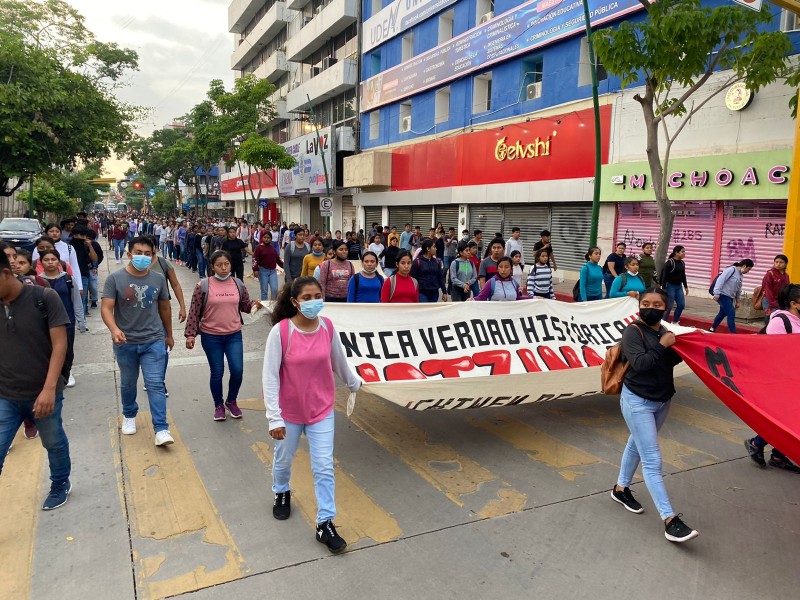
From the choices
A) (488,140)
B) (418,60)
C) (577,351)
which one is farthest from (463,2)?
(577,351)

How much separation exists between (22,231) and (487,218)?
1684cm

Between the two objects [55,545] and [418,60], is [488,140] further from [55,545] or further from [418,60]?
[55,545]

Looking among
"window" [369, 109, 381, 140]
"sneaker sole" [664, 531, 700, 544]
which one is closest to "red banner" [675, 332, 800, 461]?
"sneaker sole" [664, 531, 700, 544]

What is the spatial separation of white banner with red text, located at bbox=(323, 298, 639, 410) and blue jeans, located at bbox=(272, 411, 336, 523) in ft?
4.07

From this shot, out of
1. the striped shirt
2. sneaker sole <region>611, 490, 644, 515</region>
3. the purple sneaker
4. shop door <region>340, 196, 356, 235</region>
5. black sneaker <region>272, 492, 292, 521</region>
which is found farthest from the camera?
shop door <region>340, 196, 356, 235</region>

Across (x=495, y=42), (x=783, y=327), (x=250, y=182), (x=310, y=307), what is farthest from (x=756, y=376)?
(x=250, y=182)

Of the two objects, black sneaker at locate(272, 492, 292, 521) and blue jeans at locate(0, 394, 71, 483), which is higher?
blue jeans at locate(0, 394, 71, 483)

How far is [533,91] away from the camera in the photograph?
69.3ft

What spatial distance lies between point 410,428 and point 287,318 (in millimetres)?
2536

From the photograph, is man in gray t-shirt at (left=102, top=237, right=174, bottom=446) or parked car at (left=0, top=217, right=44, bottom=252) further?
parked car at (left=0, top=217, right=44, bottom=252)

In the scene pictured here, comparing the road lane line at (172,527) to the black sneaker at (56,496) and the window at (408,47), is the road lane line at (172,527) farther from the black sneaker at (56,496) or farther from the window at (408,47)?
the window at (408,47)

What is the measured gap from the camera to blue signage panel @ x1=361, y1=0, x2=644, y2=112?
18391 millimetres

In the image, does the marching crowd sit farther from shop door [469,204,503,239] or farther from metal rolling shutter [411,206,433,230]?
metal rolling shutter [411,206,433,230]

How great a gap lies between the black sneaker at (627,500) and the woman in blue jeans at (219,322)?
3603 mm
